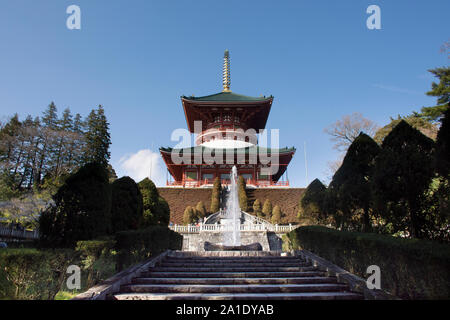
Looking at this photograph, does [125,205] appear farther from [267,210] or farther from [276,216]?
[267,210]

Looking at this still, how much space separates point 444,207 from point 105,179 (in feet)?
23.3

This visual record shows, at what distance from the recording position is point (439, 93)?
20984mm

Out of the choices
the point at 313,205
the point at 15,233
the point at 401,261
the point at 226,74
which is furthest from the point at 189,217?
the point at 226,74

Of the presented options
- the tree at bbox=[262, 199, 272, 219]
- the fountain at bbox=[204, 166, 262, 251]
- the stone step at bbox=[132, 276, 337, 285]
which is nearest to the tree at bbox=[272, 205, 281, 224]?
the tree at bbox=[262, 199, 272, 219]

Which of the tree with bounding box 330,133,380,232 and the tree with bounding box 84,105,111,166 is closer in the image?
the tree with bounding box 330,133,380,232

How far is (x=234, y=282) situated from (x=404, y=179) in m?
4.47

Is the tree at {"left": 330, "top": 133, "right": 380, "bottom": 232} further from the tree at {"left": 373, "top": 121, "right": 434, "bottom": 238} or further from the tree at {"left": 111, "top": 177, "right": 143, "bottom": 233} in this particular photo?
the tree at {"left": 111, "top": 177, "right": 143, "bottom": 233}

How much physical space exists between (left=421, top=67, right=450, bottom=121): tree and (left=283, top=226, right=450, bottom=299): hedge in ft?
67.7

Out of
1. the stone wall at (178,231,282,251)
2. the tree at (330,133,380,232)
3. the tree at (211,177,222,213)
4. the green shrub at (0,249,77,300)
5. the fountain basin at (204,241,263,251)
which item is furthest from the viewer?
the tree at (211,177,222,213)

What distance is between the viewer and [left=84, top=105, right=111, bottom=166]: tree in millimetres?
31525

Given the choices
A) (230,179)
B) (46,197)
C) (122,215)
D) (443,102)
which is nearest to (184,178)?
(230,179)

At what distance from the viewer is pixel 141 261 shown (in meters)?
7.21

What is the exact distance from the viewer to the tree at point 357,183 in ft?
26.0

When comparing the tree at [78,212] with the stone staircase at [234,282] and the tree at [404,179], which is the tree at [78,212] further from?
the tree at [404,179]
